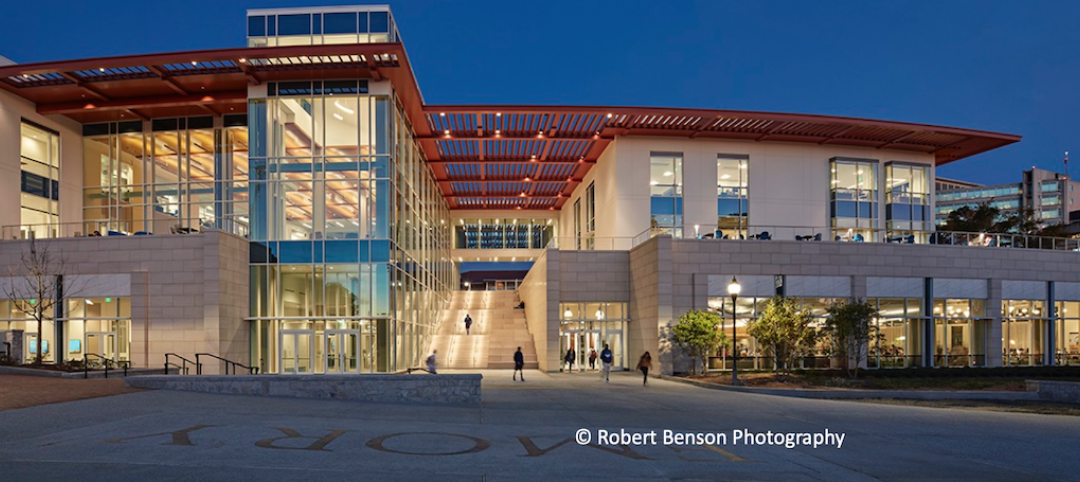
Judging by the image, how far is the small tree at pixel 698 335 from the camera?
28.6 meters

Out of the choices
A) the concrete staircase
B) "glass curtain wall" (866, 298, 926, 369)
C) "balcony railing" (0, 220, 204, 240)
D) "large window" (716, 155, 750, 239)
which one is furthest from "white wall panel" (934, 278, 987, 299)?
"balcony railing" (0, 220, 204, 240)

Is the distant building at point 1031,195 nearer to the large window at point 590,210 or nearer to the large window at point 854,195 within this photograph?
the large window at point 854,195

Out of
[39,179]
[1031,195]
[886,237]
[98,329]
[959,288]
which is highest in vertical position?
[1031,195]

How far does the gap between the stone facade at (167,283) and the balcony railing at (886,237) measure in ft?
58.8

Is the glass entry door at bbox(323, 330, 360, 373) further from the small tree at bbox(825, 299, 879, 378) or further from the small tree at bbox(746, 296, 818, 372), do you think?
the small tree at bbox(825, 299, 879, 378)

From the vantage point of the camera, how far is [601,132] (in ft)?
123

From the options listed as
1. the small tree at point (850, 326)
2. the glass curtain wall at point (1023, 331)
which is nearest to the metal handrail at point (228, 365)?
the small tree at point (850, 326)

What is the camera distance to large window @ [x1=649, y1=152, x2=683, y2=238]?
38.0 metres

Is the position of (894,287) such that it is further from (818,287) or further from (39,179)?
(39,179)

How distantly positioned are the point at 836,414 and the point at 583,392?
7529 millimetres

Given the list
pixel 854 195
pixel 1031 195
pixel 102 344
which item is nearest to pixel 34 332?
pixel 102 344

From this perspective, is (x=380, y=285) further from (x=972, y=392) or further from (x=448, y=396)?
(x=972, y=392)

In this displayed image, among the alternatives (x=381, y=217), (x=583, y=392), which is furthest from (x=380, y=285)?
(x=583, y=392)

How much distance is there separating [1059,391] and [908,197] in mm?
21250
